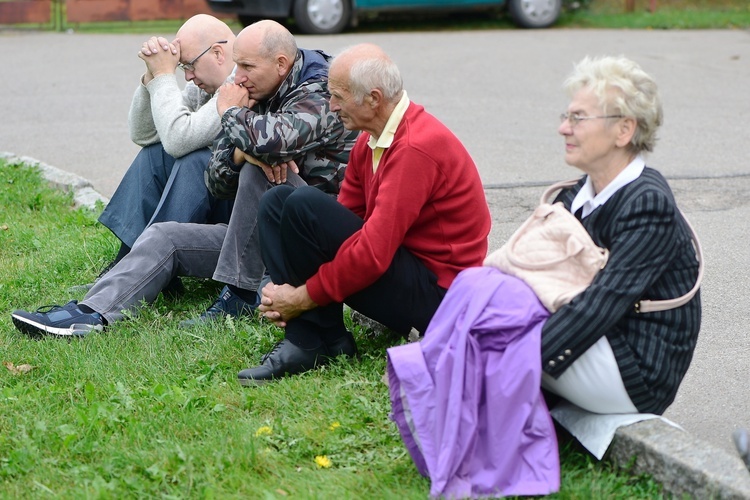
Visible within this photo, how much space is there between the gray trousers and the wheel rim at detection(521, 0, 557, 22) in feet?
34.5

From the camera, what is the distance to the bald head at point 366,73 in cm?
371

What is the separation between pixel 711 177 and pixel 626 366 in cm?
437

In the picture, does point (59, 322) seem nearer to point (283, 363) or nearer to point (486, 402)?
point (283, 363)

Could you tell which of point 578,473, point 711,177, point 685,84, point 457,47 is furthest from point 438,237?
point 457,47

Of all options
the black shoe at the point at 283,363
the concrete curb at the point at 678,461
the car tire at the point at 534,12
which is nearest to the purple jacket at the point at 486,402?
the concrete curb at the point at 678,461

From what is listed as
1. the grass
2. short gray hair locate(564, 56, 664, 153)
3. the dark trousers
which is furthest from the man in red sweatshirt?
short gray hair locate(564, 56, 664, 153)

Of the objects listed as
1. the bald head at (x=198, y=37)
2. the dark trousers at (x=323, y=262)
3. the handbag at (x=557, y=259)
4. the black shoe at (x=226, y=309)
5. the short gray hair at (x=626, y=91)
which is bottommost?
the black shoe at (x=226, y=309)

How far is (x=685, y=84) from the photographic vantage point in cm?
1054

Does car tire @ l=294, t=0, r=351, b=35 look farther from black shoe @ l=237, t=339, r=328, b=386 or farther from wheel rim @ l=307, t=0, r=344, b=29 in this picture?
black shoe @ l=237, t=339, r=328, b=386

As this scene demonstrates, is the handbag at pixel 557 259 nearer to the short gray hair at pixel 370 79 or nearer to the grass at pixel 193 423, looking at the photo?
the grass at pixel 193 423

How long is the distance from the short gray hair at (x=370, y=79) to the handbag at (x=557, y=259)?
33.5 inches

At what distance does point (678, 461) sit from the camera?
9.36 feet

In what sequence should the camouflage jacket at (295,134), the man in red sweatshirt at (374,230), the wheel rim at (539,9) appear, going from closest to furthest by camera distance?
the man in red sweatshirt at (374,230) → the camouflage jacket at (295,134) → the wheel rim at (539,9)

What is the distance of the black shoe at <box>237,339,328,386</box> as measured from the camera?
391cm
